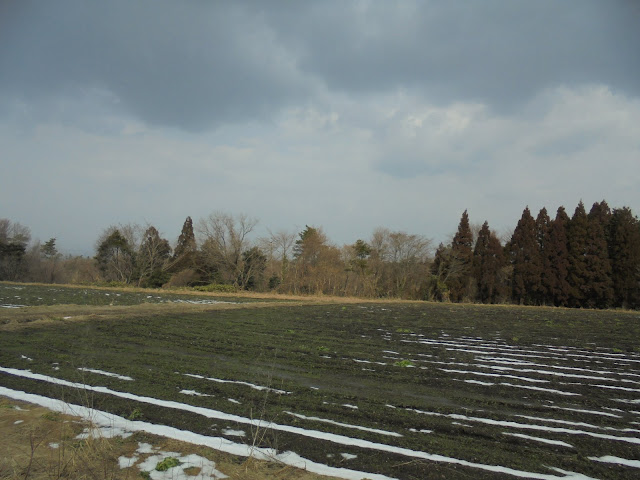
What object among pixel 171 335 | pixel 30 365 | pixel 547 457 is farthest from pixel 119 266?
pixel 547 457

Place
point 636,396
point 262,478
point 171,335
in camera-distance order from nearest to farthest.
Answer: point 262,478
point 636,396
point 171,335

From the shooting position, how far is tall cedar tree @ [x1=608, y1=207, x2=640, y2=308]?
92.8 ft

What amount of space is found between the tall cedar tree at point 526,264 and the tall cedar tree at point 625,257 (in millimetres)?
5056

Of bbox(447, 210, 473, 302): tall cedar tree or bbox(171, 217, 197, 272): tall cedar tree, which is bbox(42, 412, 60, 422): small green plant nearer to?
bbox(447, 210, 473, 302): tall cedar tree

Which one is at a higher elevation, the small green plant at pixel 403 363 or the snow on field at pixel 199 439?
the small green plant at pixel 403 363

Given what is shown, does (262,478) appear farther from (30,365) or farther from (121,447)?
(30,365)

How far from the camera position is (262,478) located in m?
2.77

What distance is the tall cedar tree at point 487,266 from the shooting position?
3259 cm

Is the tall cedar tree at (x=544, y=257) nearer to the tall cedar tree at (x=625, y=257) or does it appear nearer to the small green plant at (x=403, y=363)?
the tall cedar tree at (x=625, y=257)

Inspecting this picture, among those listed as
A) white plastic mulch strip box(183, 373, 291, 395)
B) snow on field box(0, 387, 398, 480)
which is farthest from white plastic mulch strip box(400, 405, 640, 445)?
white plastic mulch strip box(183, 373, 291, 395)

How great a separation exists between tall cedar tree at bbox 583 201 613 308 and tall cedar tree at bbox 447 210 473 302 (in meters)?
8.48

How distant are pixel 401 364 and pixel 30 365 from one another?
5673 millimetres

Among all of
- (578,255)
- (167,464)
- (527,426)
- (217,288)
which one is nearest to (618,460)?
(527,426)

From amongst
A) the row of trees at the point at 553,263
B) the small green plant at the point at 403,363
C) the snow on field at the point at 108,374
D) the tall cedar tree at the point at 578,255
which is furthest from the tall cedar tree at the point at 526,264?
the snow on field at the point at 108,374
